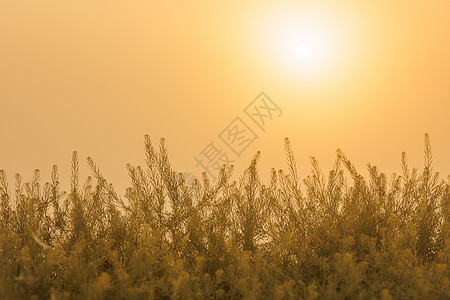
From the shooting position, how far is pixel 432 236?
6.17 m

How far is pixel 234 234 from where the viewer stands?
5.99 meters

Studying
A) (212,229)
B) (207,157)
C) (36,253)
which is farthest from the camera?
(207,157)

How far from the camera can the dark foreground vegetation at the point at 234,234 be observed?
4664 millimetres

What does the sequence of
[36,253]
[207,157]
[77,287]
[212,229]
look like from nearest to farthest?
[77,287]
[36,253]
[212,229]
[207,157]

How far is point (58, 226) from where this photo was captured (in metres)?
6.38

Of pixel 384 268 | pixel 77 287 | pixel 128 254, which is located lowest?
pixel 384 268

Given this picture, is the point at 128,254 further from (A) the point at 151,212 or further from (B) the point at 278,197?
(B) the point at 278,197

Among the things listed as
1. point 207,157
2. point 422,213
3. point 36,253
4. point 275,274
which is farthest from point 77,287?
point 422,213

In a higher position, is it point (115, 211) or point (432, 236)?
point (115, 211)

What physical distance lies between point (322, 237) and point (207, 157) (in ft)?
6.92


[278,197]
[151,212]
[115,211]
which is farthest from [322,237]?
[115,211]

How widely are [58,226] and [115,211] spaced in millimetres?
869

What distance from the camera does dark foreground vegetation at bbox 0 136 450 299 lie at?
4664 mm

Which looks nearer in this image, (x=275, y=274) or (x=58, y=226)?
(x=275, y=274)
